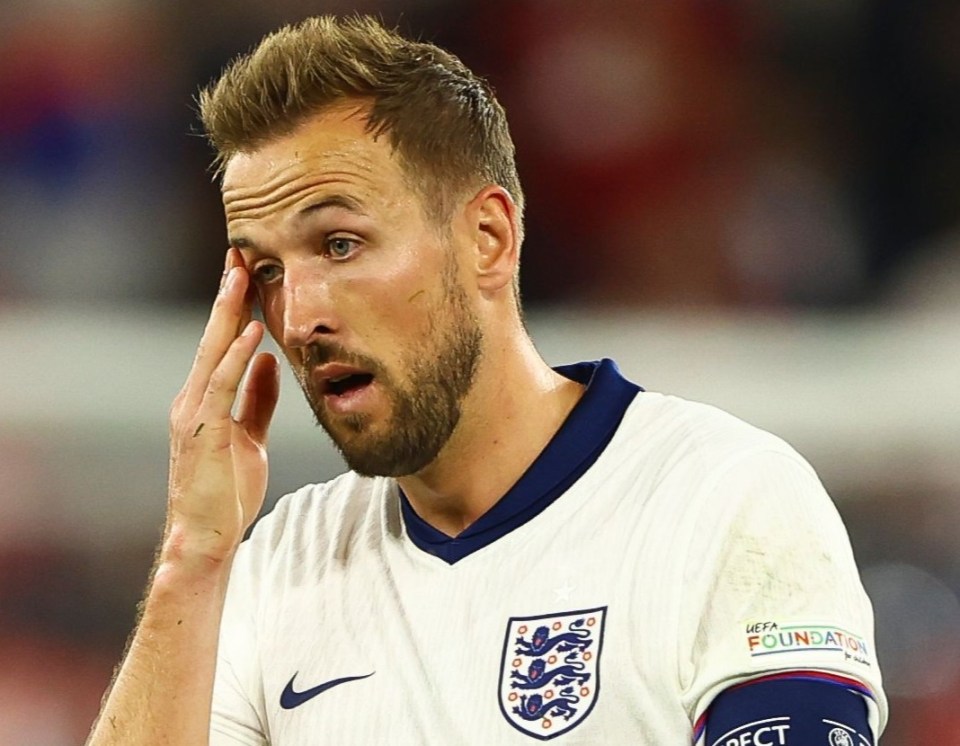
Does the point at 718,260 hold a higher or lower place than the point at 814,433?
higher

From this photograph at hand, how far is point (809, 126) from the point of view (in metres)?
4.62

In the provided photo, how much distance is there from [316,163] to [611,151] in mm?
2511

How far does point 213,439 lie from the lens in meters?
2.18

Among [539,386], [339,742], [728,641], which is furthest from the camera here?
[539,386]

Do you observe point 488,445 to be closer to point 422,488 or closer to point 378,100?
point 422,488

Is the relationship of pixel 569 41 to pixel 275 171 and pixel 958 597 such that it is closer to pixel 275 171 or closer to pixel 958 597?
pixel 958 597

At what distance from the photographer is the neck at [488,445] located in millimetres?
2215

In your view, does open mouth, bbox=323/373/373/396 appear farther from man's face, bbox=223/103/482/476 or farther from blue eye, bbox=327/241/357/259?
blue eye, bbox=327/241/357/259

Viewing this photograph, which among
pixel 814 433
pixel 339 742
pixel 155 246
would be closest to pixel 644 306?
pixel 814 433

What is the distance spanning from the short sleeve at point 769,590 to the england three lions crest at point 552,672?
0.13 meters

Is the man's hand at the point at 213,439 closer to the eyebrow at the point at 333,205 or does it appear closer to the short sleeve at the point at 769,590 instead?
the eyebrow at the point at 333,205

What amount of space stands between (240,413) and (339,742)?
1.75ft

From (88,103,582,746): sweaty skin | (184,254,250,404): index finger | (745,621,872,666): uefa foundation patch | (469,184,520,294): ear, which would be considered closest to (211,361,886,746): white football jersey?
(745,621,872,666): uefa foundation patch

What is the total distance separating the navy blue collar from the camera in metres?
2.16
